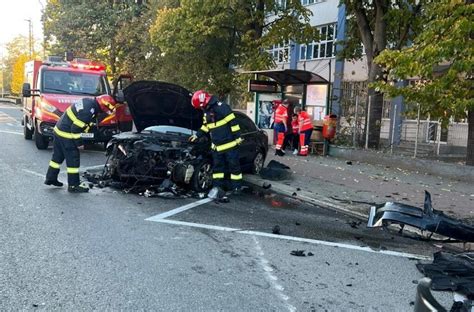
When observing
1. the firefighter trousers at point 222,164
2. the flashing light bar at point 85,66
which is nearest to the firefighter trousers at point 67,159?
the firefighter trousers at point 222,164

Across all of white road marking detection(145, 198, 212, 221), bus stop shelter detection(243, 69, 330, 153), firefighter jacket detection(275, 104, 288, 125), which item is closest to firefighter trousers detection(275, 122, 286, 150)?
firefighter jacket detection(275, 104, 288, 125)

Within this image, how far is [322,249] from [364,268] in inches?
27.8

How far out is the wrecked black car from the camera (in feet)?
27.7

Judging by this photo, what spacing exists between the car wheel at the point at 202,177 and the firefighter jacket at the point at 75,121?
2214 millimetres

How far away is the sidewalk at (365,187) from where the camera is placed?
331 inches

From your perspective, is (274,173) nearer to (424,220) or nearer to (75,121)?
(75,121)

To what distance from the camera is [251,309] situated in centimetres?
385

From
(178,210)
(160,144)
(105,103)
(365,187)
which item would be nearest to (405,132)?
(365,187)

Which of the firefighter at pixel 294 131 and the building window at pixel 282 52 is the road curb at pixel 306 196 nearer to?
the firefighter at pixel 294 131

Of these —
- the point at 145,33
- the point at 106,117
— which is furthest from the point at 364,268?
the point at 145,33

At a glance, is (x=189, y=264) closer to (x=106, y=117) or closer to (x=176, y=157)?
(x=176, y=157)

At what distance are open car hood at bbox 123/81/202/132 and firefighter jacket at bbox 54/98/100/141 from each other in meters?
0.79

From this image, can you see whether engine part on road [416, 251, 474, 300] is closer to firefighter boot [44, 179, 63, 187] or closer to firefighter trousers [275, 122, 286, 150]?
firefighter boot [44, 179, 63, 187]

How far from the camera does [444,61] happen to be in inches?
422
